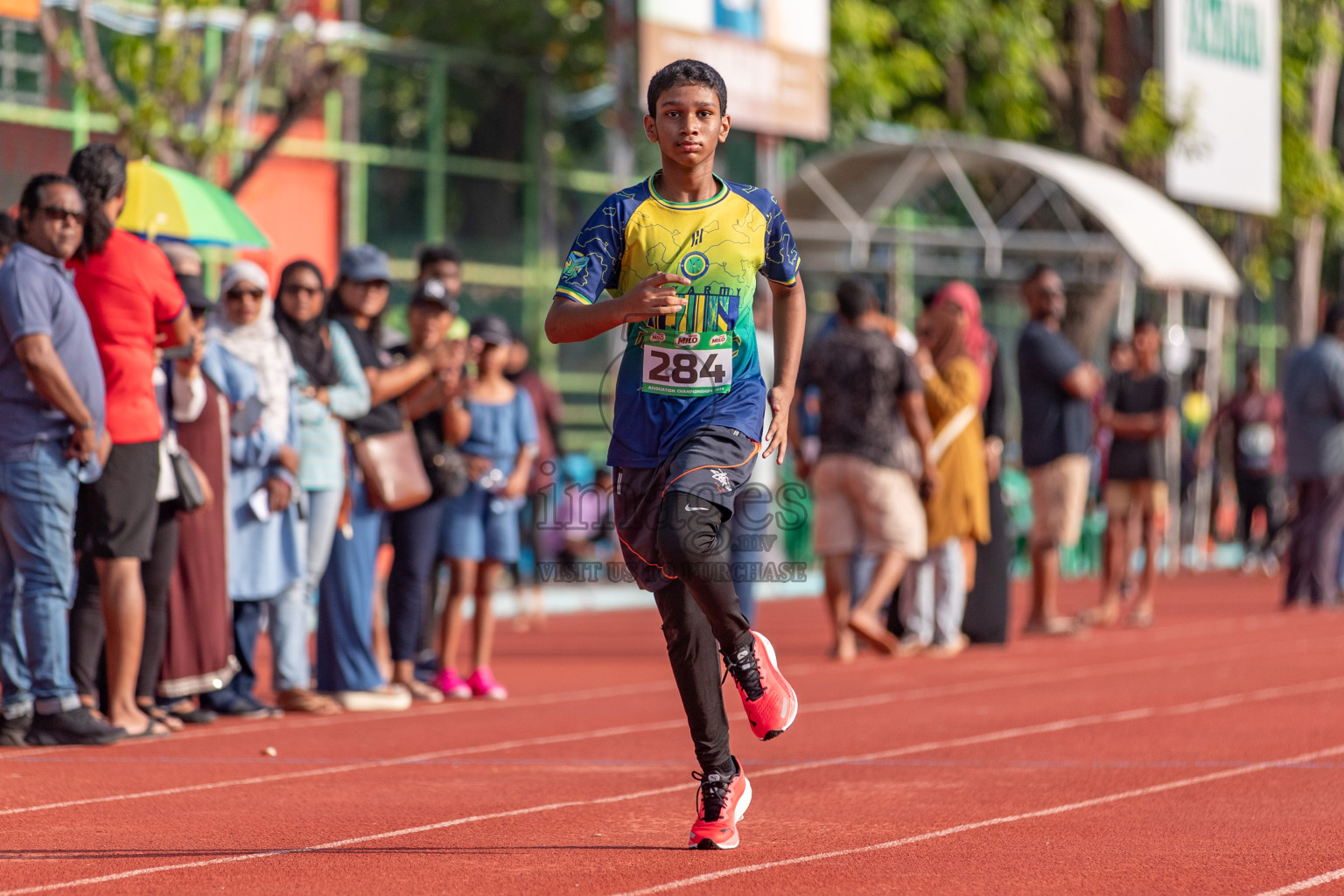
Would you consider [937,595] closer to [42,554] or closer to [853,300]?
[853,300]

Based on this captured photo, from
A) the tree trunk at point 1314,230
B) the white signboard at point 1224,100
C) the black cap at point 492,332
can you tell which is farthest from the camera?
the tree trunk at point 1314,230

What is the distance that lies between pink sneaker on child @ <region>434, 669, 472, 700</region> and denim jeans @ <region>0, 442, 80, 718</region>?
2.51 meters

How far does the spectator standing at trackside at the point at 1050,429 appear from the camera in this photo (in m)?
13.0

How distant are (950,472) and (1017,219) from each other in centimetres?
957

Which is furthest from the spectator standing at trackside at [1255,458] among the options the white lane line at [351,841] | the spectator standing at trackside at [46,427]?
the spectator standing at trackside at [46,427]

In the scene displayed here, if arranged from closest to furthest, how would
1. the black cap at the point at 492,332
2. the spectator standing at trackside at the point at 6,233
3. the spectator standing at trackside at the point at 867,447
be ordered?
1. the spectator standing at trackside at the point at 6,233
2. the black cap at the point at 492,332
3. the spectator standing at trackside at the point at 867,447

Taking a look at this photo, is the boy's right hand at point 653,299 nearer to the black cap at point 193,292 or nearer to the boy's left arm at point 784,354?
the boy's left arm at point 784,354

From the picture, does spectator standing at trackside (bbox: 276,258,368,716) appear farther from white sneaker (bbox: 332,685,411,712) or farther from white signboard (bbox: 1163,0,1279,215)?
white signboard (bbox: 1163,0,1279,215)

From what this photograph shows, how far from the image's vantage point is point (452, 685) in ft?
32.6

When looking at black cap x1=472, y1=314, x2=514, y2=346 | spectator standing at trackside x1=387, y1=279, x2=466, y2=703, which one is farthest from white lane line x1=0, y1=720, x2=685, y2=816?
black cap x1=472, y1=314, x2=514, y2=346

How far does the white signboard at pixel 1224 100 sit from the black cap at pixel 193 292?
1496 cm

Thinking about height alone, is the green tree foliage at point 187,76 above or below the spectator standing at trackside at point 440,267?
above

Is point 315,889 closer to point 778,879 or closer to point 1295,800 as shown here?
point 778,879

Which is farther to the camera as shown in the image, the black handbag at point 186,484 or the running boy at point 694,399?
the black handbag at point 186,484
